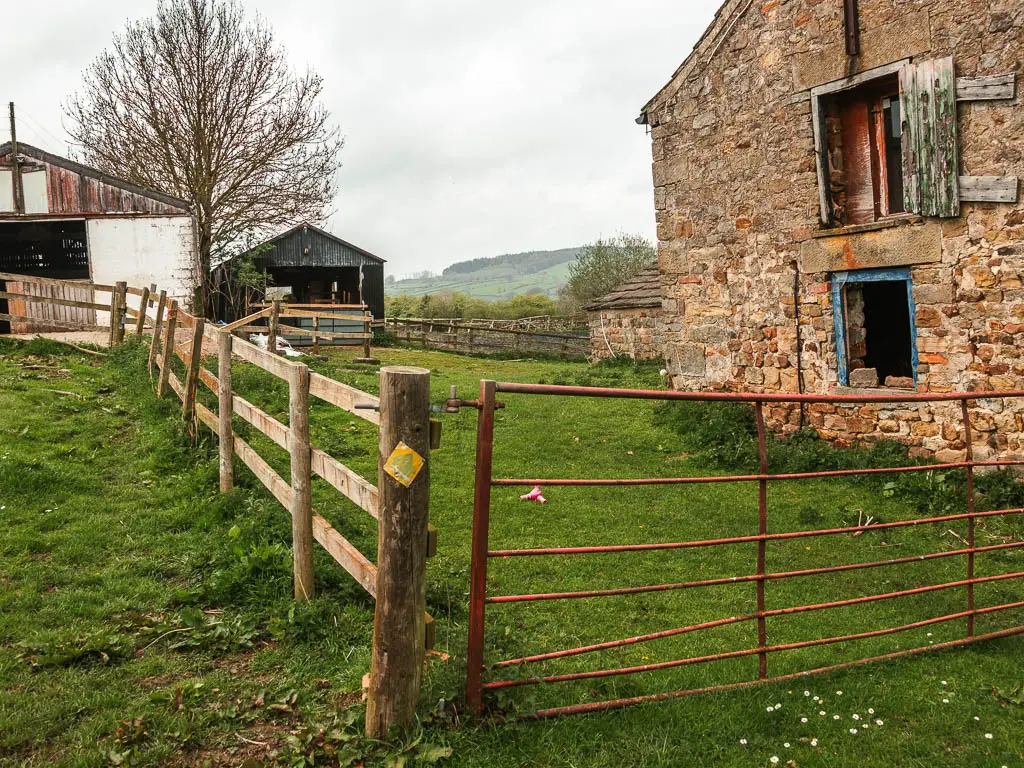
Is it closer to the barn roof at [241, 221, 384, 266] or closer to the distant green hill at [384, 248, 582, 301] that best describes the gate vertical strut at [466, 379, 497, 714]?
the barn roof at [241, 221, 384, 266]

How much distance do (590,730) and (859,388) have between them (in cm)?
728

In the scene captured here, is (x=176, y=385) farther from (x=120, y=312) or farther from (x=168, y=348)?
(x=120, y=312)

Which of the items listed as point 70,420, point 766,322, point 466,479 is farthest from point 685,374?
point 70,420

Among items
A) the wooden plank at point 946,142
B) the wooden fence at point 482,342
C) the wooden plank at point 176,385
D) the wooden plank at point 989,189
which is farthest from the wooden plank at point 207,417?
the wooden fence at point 482,342

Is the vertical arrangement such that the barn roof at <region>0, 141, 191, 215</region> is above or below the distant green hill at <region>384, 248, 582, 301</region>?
below

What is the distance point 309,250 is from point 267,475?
85.8 feet

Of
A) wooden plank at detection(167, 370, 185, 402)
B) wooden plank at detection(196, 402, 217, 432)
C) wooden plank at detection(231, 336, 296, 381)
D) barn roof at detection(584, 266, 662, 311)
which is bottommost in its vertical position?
wooden plank at detection(196, 402, 217, 432)

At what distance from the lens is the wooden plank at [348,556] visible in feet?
11.6

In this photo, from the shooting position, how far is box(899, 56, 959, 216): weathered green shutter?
8.03 m

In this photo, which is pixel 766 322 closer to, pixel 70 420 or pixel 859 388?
pixel 859 388

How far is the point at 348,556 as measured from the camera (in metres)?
3.87

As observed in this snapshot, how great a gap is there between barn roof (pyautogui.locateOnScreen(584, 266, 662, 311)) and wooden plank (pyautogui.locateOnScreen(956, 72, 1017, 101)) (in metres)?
11.6

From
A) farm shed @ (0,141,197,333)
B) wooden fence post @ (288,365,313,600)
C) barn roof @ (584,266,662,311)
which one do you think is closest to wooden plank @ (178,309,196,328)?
wooden fence post @ (288,365,313,600)

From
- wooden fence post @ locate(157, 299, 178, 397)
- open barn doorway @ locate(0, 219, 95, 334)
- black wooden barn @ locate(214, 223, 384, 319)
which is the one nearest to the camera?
wooden fence post @ locate(157, 299, 178, 397)
